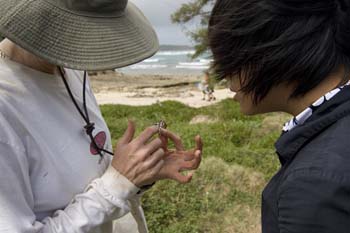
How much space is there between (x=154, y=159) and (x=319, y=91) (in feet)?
1.90

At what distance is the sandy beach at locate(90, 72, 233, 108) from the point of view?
24.9 meters

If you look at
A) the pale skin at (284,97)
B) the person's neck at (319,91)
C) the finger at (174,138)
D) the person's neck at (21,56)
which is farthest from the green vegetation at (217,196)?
the person's neck at (319,91)

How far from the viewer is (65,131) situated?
1643 mm

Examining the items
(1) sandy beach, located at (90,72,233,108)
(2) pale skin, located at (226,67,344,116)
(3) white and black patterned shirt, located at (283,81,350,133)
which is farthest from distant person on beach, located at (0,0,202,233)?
(1) sandy beach, located at (90,72,233,108)

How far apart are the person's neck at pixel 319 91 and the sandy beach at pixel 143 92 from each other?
19717 mm

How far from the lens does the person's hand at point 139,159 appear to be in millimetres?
1604

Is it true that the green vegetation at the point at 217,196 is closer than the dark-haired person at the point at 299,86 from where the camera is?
No

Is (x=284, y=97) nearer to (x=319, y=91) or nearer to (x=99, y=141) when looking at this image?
(x=319, y=91)

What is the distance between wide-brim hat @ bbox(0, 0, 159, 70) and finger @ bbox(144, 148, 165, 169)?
0.99 ft

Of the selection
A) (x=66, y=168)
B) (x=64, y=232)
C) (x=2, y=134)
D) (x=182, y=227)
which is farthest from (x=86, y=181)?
(x=182, y=227)

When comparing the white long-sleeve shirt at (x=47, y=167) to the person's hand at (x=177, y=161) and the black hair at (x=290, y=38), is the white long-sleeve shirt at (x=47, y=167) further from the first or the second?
the black hair at (x=290, y=38)

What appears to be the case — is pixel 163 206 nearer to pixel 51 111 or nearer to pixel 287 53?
pixel 51 111

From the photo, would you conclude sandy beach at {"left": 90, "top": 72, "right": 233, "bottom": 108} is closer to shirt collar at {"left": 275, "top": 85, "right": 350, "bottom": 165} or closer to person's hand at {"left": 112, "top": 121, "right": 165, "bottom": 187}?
person's hand at {"left": 112, "top": 121, "right": 165, "bottom": 187}

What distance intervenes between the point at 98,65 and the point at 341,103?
0.66 meters
